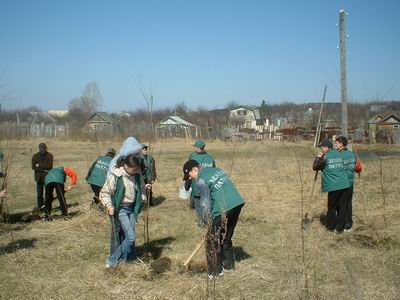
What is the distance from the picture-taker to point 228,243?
5.39 metres

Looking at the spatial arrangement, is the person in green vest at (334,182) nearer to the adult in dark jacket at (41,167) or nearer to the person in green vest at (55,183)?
the person in green vest at (55,183)

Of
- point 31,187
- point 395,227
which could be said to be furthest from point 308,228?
point 31,187

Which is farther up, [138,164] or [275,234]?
[138,164]

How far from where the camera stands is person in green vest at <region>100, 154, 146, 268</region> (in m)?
5.25

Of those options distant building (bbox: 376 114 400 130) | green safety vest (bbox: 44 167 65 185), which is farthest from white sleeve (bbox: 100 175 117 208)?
distant building (bbox: 376 114 400 130)

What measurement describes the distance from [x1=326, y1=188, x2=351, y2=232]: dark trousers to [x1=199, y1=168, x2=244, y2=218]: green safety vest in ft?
9.63

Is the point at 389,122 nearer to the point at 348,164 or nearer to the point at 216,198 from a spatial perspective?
the point at 348,164

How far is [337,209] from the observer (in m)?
7.61

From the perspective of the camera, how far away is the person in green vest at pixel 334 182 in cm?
726

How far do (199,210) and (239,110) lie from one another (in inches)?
2983

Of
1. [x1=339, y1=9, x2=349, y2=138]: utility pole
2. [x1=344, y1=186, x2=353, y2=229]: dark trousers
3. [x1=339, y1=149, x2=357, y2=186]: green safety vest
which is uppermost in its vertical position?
[x1=339, y1=9, x2=349, y2=138]: utility pole

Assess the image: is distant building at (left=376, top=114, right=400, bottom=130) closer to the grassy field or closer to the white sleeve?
the grassy field

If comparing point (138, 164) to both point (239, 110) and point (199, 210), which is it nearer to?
point (199, 210)

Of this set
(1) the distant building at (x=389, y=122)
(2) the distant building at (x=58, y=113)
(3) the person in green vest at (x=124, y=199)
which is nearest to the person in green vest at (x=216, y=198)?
(3) the person in green vest at (x=124, y=199)
